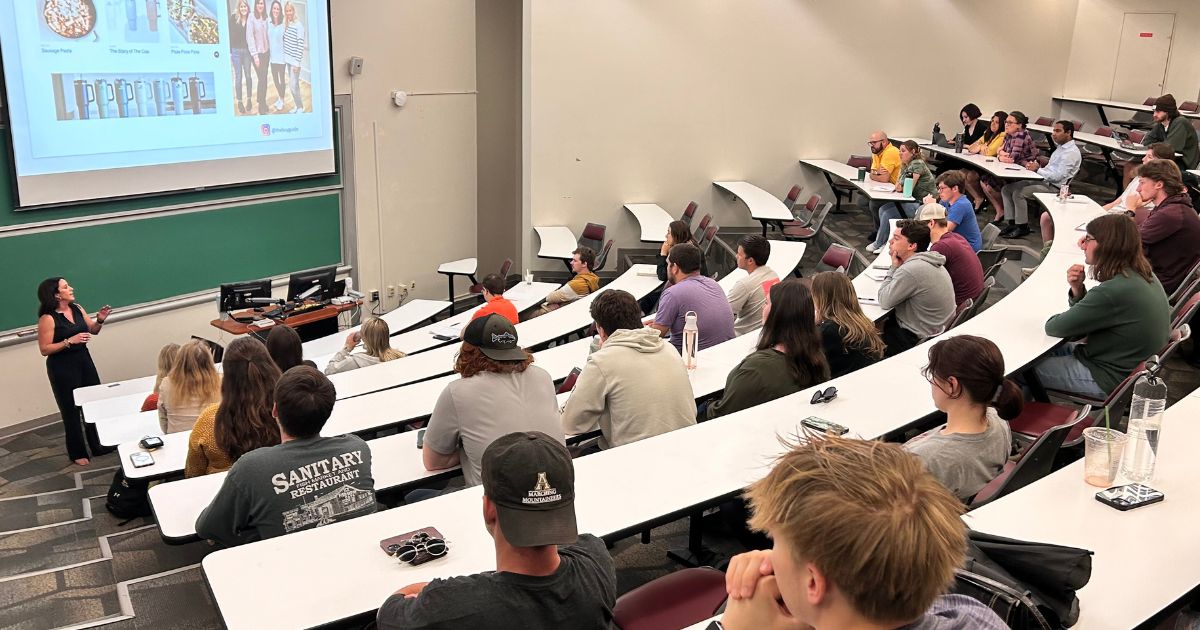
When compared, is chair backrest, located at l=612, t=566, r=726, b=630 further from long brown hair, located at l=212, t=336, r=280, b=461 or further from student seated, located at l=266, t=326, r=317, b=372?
student seated, located at l=266, t=326, r=317, b=372

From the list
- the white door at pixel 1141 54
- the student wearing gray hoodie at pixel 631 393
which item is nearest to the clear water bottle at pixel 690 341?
the student wearing gray hoodie at pixel 631 393

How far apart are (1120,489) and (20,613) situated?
4334 millimetres

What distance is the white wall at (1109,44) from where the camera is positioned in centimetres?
1329

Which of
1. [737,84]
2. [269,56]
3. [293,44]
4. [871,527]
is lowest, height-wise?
[871,527]

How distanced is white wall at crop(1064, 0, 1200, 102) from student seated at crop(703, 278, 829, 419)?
1132 cm

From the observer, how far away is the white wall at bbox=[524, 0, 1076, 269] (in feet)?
37.2

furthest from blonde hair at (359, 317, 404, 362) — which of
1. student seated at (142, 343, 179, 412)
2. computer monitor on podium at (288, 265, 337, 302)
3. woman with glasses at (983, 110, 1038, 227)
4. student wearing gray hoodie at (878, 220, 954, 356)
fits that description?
woman with glasses at (983, 110, 1038, 227)

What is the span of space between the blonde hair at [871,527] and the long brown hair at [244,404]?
3.20 m

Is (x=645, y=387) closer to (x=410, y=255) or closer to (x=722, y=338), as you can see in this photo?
(x=722, y=338)

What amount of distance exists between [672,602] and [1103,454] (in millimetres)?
1682

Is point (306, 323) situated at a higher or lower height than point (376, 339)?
lower

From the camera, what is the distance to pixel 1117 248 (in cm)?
475

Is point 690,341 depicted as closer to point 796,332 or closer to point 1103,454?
point 796,332

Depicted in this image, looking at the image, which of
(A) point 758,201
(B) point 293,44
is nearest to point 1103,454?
(A) point 758,201
